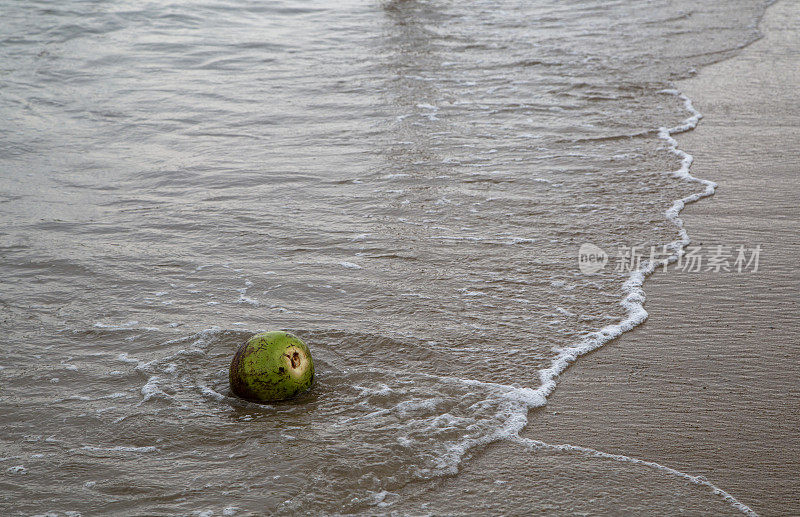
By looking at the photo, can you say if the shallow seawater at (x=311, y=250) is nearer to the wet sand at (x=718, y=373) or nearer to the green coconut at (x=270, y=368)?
the green coconut at (x=270, y=368)

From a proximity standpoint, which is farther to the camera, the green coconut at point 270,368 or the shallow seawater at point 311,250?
the green coconut at point 270,368

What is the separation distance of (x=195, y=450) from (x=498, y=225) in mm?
3337

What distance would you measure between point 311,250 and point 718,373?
308cm

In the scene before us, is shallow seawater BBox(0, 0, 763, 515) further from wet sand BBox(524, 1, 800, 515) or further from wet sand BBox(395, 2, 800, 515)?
wet sand BBox(524, 1, 800, 515)

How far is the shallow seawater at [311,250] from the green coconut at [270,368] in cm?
12

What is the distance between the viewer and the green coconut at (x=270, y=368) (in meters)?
3.74

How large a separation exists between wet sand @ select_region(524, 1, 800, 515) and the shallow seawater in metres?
0.27

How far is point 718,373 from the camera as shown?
13.3 feet

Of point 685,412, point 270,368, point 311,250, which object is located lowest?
point 685,412

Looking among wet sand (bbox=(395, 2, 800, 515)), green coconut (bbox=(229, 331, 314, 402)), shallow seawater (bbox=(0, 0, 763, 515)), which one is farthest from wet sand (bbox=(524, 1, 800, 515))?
green coconut (bbox=(229, 331, 314, 402))

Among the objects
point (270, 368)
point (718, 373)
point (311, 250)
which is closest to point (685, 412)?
point (718, 373)

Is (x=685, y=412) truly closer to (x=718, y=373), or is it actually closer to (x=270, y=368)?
(x=718, y=373)

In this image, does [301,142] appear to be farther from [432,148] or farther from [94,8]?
[94,8]

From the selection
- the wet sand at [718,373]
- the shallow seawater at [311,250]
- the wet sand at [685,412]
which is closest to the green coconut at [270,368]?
the shallow seawater at [311,250]
